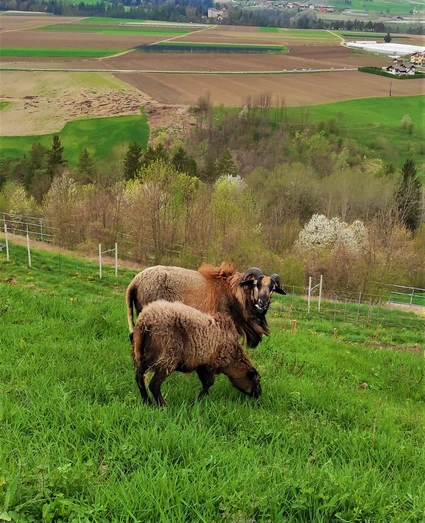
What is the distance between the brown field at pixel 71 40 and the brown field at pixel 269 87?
2135 cm

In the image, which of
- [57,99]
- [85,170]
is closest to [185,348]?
[85,170]

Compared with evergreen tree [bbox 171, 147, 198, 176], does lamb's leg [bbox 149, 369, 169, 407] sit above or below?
above

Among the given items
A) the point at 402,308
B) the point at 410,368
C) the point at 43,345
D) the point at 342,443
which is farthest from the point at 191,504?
the point at 402,308

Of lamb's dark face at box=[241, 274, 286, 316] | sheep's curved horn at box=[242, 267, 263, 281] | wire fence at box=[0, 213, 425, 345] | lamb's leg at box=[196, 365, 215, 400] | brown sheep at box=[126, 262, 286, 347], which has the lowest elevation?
wire fence at box=[0, 213, 425, 345]

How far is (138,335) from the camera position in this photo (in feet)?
21.9

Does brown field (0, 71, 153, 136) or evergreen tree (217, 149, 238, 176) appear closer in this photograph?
evergreen tree (217, 149, 238, 176)

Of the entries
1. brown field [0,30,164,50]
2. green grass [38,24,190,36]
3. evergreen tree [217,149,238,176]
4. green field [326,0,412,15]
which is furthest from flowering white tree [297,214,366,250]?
green field [326,0,412,15]

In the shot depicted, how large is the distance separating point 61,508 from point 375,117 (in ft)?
289

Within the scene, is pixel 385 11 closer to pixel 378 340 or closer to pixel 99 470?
pixel 378 340

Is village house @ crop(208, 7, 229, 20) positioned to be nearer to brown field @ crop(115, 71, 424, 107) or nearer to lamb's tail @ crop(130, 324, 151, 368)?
brown field @ crop(115, 71, 424, 107)

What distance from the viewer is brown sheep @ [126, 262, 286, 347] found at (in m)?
7.85

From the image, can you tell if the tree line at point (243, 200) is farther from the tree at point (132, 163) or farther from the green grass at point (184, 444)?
the green grass at point (184, 444)

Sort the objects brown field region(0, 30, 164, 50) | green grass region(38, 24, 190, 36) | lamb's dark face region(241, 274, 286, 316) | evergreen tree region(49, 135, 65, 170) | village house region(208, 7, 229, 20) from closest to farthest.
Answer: lamb's dark face region(241, 274, 286, 316)
evergreen tree region(49, 135, 65, 170)
brown field region(0, 30, 164, 50)
green grass region(38, 24, 190, 36)
village house region(208, 7, 229, 20)

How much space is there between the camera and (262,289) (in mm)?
7691
